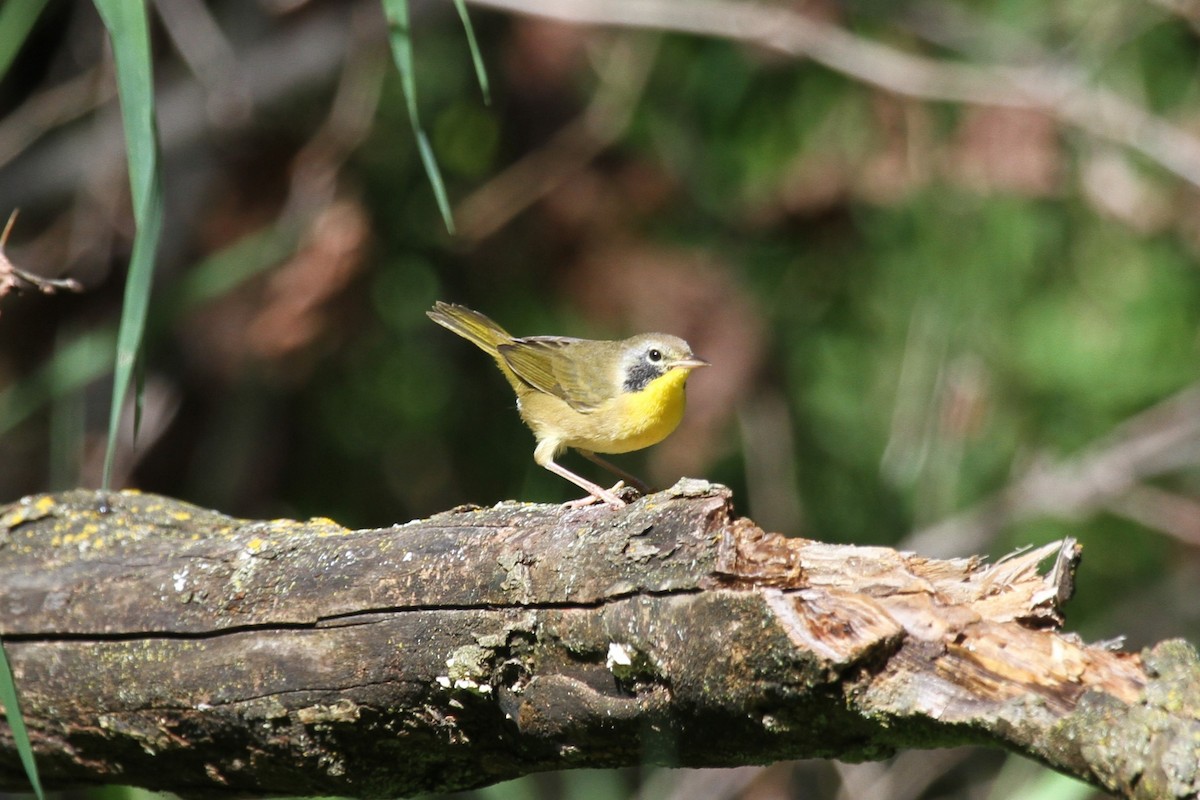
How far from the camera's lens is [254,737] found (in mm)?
2607

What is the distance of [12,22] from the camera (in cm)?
291

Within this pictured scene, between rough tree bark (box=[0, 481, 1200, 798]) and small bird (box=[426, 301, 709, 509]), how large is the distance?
1875 mm

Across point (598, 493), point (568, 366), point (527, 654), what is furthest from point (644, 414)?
point (527, 654)

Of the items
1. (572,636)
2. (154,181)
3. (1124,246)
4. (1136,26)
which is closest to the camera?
(572,636)

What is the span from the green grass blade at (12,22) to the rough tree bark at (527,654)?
111 cm

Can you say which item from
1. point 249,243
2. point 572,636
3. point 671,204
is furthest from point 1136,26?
point 572,636

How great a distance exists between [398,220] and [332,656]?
4.93 m

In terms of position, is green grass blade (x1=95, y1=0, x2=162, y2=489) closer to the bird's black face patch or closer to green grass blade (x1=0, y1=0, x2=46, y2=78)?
green grass blade (x1=0, y1=0, x2=46, y2=78)

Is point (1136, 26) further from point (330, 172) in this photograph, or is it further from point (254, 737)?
point (254, 737)

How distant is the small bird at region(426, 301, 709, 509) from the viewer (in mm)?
4707

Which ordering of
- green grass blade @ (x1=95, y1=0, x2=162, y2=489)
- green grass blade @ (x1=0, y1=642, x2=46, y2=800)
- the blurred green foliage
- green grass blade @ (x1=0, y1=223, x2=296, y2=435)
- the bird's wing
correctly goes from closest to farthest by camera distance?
1. green grass blade @ (x1=0, y1=642, x2=46, y2=800)
2. green grass blade @ (x1=95, y1=0, x2=162, y2=489)
3. green grass blade @ (x1=0, y1=223, x2=296, y2=435)
4. the bird's wing
5. the blurred green foliage

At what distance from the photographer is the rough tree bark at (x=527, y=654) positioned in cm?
197

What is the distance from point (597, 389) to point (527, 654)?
2.62 metres

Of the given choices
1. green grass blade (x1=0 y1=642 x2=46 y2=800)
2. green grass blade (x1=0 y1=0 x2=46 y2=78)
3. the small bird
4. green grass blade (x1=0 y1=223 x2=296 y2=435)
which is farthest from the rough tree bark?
the small bird
